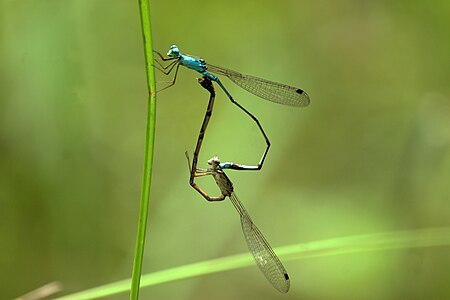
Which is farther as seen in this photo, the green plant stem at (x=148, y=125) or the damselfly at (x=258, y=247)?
the damselfly at (x=258, y=247)

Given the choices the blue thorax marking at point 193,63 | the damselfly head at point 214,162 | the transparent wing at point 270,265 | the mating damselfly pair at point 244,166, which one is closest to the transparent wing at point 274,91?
the mating damselfly pair at point 244,166

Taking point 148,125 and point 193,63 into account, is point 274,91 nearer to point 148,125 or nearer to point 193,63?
point 193,63

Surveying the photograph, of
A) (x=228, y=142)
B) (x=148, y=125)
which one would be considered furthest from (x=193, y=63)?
(x=148, y=125)

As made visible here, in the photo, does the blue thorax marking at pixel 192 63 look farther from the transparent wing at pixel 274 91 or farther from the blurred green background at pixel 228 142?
the blurred green background at pixel 228 142

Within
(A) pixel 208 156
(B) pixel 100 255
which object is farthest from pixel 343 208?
(B) pixel 100 255

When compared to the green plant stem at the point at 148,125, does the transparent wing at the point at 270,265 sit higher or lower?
lower

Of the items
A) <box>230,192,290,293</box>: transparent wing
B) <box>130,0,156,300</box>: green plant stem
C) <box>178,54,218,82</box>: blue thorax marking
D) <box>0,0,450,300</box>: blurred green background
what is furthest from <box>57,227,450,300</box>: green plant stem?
<box>178,54,218,82</box>: blue thorax marking

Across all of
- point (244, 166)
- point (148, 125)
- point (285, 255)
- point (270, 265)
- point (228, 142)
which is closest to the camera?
point (148, 125)

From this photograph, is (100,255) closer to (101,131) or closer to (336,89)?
(101,131)
